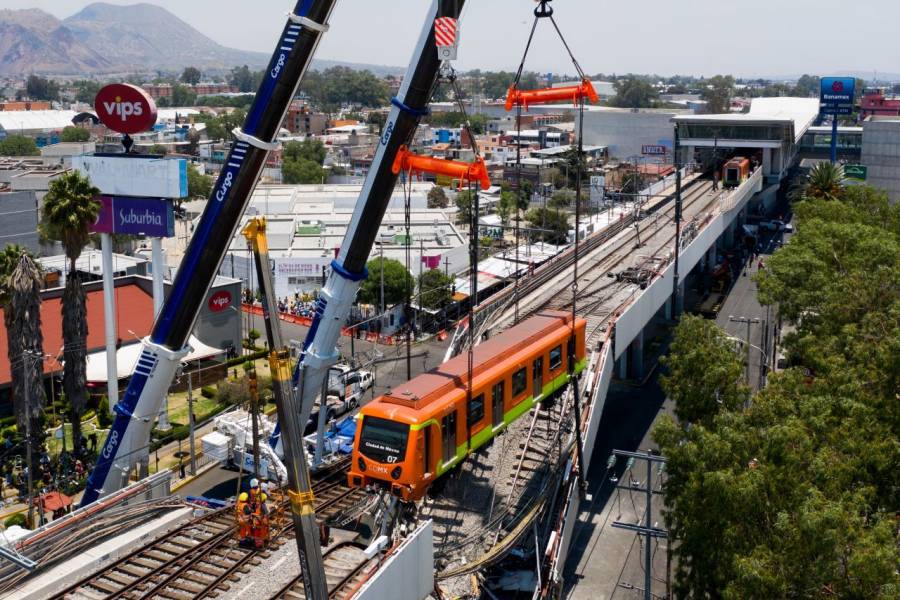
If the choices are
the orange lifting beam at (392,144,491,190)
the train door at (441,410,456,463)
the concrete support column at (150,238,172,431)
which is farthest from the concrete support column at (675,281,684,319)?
the train door at (441,410,456,463)

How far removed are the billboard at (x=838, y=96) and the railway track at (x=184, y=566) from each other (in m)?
88.0

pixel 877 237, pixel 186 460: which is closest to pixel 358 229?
pixel 186 460

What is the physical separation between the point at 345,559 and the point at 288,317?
141 feet

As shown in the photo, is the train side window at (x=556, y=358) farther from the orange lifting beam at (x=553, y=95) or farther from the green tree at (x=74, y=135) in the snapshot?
the green tree at (x=74, y=135)

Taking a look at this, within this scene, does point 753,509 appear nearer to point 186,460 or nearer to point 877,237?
point 186,460

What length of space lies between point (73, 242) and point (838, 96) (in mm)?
82506

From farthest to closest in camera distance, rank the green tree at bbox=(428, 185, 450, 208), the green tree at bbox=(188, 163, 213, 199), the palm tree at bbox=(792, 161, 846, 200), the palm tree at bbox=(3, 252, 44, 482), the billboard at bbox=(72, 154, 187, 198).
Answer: the green tree at bbox=(428, 185, 450, 208) < the green tree at bbox=(188, 163, 213, 199) < the palm tree at bbox=(792, 161, 846, 200) < the palm tree at bbox=(3, 252, 44, 482) < the billboard at bbox=(72, 154, 187, 198)

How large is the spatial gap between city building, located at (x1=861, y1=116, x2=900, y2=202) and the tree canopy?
48.2m

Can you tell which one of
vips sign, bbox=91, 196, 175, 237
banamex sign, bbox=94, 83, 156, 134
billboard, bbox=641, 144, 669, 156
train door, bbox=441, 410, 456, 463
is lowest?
train door, bbox=441, 410, 456, 463

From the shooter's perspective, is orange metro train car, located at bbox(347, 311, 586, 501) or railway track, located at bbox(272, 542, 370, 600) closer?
railway track, located at bbox(272, 542, 370, 600)

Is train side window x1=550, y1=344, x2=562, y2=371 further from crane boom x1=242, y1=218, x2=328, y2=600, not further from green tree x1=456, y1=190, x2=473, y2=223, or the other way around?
green tree x1=456, y1=190, x2=473, y2=223

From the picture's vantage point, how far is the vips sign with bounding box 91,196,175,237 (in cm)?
3631

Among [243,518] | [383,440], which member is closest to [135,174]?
[383,440]

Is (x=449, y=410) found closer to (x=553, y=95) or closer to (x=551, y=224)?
(x=553, y=95)
